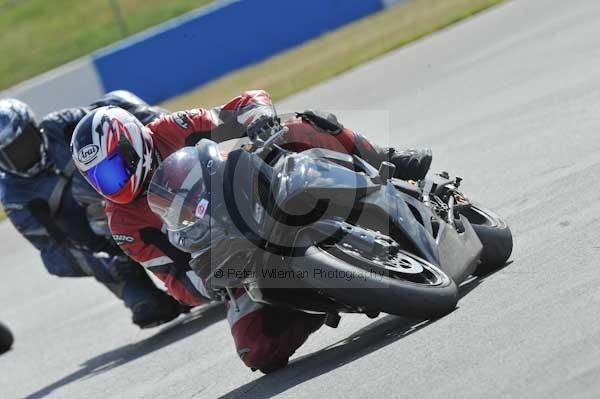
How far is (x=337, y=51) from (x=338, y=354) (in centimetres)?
1197

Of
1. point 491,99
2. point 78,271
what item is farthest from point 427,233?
point 491,99

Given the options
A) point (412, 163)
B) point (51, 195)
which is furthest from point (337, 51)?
point (412, 163)

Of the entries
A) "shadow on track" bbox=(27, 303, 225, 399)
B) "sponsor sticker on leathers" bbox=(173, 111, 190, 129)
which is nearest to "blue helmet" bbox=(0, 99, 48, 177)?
"shadow on track" bbox=(27, 303, 225, 399)

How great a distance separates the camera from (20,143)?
30.0 feet

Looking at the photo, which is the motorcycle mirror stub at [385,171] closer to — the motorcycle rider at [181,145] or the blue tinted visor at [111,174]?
the motorcycle rider at [181,145]

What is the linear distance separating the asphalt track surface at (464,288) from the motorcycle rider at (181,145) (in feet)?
0.78

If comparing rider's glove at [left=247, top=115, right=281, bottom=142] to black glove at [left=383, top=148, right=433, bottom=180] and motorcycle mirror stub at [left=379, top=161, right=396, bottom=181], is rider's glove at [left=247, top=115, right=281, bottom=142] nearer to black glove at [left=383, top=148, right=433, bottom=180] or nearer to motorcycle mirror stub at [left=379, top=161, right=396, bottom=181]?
motorcycle mirror stub at [left=379, top=161, right=396, bottom=181]

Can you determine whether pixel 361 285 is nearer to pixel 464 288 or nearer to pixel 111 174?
pixel 464 288

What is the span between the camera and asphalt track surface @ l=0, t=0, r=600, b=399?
4617 millimetres

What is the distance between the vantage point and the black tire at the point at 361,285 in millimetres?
5043

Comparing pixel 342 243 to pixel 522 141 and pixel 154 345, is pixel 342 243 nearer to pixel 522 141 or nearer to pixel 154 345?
pixel 154 345

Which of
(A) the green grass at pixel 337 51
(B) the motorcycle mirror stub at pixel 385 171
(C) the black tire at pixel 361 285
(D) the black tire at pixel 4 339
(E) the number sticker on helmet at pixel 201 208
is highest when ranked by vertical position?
(E) the number sticker on helmet at pixel 201 208

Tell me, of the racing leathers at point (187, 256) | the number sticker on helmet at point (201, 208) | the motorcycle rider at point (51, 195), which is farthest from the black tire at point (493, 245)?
the motorcycle rider at point (51, 195)

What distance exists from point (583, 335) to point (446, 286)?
1097 millimetres
